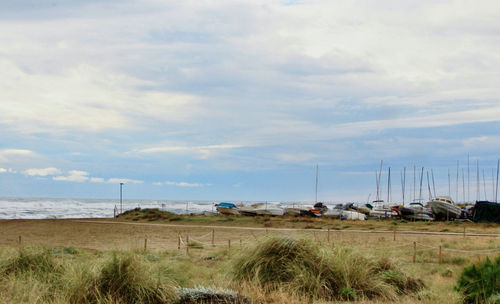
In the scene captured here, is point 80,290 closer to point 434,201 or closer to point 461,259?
point 461,259

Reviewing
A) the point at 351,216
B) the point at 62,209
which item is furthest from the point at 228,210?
the point at 62,209

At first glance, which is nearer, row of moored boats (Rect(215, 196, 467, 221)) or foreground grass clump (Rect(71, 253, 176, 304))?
foreground grass clump (Rect(71, 253, 176, 304))

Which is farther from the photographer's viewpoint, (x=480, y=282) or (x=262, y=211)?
(x=262, y=211)

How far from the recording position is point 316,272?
33.2ft

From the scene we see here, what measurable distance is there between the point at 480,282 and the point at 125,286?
650 cm

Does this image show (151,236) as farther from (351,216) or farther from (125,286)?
(351,216)

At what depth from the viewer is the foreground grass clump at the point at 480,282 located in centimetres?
896

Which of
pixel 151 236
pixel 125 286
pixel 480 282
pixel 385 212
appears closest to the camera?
pixel 125 286

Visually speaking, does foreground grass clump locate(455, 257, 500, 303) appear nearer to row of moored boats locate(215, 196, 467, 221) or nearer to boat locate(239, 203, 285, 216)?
row of moored boats locate(215, 196, 467, 221)

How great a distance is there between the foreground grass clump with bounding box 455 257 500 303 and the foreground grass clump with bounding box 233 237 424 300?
133cm

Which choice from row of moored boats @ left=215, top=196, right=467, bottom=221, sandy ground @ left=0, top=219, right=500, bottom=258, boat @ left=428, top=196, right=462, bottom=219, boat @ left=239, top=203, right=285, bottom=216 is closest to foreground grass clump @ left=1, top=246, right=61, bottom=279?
sandy ground @ left=0, top=219, right=500, bottom=258

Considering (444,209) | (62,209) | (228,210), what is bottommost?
(62,209)

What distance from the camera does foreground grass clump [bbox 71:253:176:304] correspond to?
8266mm

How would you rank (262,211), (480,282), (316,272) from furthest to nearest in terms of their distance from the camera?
(262,211) → (316,272) → (480,282)
